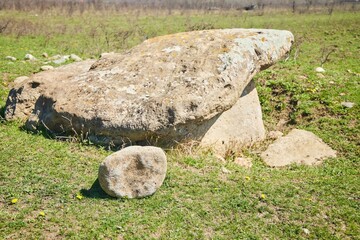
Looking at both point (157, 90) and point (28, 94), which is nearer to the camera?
point (157, 90)

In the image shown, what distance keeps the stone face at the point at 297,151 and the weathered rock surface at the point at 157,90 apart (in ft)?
4.76

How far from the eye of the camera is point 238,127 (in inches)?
301

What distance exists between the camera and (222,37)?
24.8ft

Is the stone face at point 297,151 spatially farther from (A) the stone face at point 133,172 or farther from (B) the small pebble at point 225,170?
(A) the stone face at point 133,172

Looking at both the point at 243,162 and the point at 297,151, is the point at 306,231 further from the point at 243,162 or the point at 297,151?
the point at 297,151

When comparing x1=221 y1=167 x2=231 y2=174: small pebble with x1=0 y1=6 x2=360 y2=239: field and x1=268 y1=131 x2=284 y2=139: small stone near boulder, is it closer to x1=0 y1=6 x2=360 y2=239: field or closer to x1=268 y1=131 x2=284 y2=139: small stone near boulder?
x1=0 y1=6 x2=360 y2=239: field

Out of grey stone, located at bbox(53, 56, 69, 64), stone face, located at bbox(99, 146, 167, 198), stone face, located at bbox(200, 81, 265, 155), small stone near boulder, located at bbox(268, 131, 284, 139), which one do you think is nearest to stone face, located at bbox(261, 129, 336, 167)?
small stone near boulder, located at bbox(268, 131, 284, 139)

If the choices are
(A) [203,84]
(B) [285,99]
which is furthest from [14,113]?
(B) [285,99]

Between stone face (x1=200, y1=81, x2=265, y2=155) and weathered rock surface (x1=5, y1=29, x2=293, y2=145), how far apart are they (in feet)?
0.76

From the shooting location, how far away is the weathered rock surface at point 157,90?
6363 mm

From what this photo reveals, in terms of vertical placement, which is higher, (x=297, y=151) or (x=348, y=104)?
(x=348, y=104)

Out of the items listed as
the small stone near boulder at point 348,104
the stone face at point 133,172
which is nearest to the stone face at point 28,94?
the stone face at point 133,172

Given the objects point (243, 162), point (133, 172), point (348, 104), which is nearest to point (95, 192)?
point (133, 172)

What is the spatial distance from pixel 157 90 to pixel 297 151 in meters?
3.29
